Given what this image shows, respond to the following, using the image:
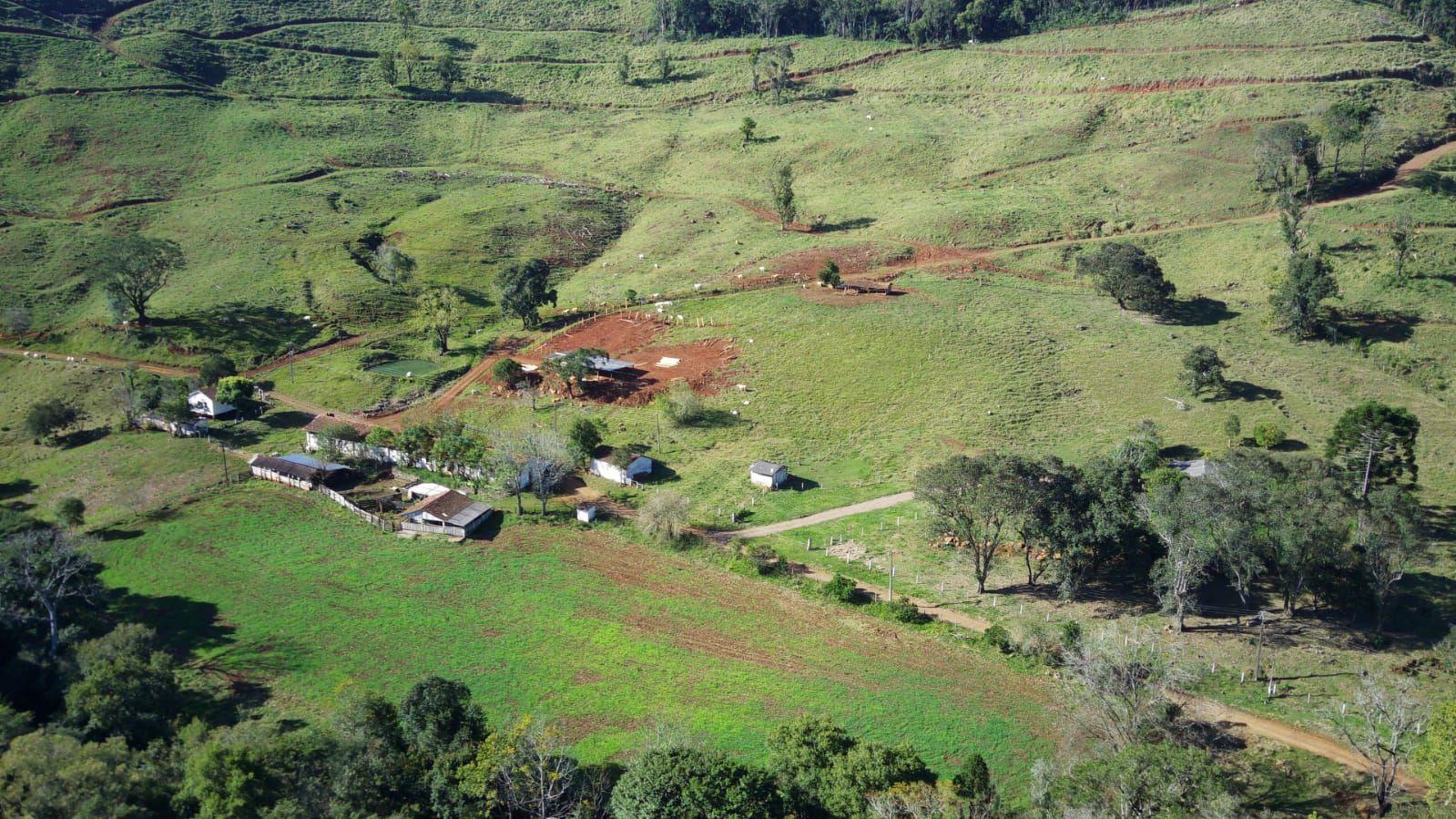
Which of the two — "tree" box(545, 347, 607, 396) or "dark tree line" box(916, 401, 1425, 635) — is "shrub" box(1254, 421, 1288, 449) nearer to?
"dark tree line" box(916, 401, 1425, 635)

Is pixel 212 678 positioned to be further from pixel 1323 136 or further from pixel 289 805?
pixel 1323 136

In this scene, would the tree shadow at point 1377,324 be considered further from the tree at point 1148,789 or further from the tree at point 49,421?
the tree at point 49,421

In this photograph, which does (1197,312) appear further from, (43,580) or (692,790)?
(43,580)

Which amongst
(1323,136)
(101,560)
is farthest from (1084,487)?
(1323,136)

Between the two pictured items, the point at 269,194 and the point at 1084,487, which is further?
the point at 269,194

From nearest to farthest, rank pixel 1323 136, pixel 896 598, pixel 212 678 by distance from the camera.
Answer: pixel 212 678
pixel 896 598
pixel 1323 136
